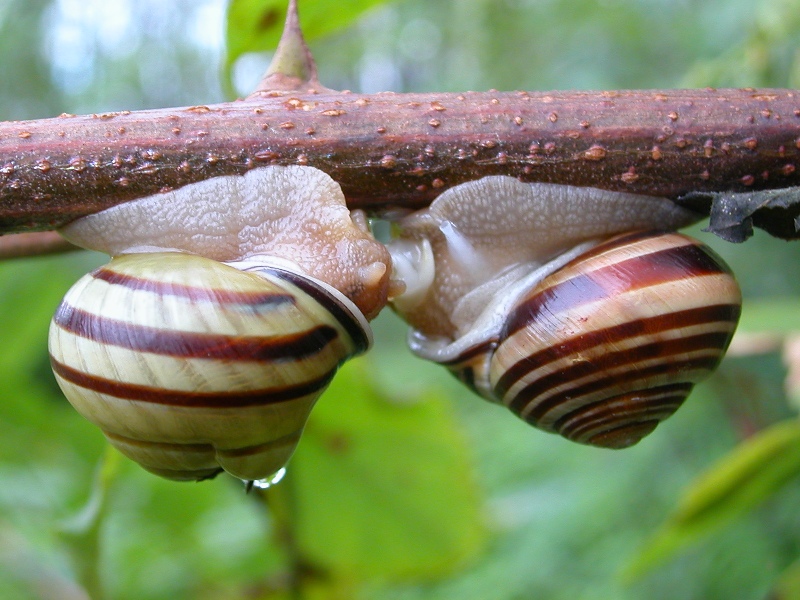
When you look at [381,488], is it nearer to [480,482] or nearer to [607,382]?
[480,482]

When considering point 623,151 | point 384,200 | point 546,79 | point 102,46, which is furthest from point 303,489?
point 102,46

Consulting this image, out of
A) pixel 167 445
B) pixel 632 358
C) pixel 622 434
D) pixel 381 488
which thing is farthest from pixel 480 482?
pixel 167 445

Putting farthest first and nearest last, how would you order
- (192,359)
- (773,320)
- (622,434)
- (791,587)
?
(773,320) → (791,587) → (622,434) → (192,359)

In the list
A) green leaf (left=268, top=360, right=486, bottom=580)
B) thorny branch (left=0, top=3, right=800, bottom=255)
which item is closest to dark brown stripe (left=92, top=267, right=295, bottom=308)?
thorny branch (left=0, top=3, right=800, bottom=255)

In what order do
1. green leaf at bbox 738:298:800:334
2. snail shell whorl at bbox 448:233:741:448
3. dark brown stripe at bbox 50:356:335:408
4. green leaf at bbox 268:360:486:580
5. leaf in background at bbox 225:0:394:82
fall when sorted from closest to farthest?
dark brown stripe at bbox 50:356:335:408
snail shell whorl at bbox 448:233:741:448
leaf in background at bbox 225:0:394:82
green leaf at bbox 738:298:800:334
green leaf at bbox 268:360:486:580

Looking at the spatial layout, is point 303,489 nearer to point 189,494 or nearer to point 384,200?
point 189,494

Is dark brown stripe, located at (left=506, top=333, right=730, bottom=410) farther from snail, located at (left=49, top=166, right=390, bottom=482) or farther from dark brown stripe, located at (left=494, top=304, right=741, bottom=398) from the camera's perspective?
snail, located at (left=49, top=166, right=390, bottom=482)
